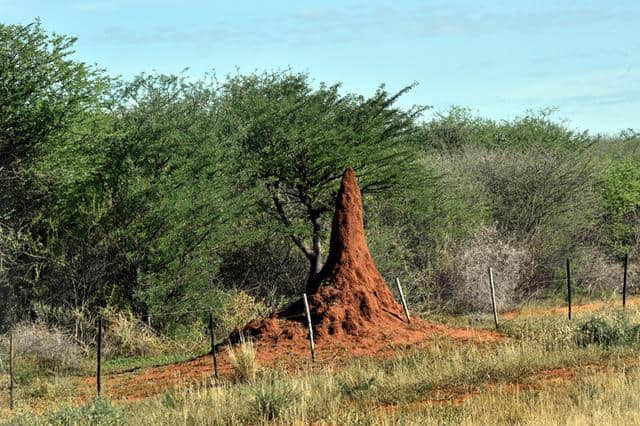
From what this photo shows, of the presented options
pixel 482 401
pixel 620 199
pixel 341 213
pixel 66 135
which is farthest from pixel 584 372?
pixel 620 199

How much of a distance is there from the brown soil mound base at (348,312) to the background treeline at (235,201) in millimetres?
5659

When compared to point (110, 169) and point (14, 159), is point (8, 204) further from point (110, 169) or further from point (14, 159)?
point (110, 169)

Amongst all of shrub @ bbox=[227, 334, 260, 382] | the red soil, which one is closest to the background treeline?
the red soil

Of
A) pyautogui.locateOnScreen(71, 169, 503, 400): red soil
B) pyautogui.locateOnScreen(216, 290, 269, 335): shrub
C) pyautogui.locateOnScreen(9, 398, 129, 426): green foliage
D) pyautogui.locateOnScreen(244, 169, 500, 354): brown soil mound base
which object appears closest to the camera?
pyautogui.locateOnScreen(9, 398, 129, 426): green foliage

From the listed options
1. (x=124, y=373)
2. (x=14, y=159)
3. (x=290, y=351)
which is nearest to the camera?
(x=290, y=351)

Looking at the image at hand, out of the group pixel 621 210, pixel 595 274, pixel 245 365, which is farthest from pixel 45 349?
pixel 621 210

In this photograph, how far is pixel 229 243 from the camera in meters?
25.8

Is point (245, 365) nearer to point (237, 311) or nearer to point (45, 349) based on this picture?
point (45, 349)

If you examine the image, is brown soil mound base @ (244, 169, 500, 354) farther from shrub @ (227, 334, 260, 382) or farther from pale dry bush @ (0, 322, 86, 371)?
pale dry bush @ (0, 322, 86, 371)

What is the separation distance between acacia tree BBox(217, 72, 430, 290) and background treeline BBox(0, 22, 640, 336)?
0.07 metres

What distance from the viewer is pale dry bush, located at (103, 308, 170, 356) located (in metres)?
22.4

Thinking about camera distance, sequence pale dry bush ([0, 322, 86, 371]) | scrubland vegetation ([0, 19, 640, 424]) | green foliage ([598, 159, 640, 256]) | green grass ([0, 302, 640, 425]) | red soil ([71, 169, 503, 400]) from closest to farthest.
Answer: green grass ([0, 302, 640, 425]) < scrubland vegetation ([0, 19, 640, 424]) < red soil ([71, 169, 503, 400]) < pale dry bush ([0, 322, 86, 371]) < green foliage ([598, 159, 640, 256])

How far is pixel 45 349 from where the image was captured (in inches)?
801

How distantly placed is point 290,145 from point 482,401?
54.9 feet
